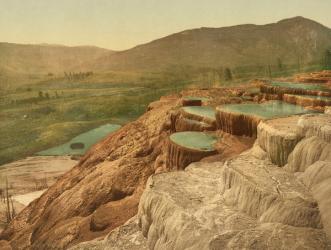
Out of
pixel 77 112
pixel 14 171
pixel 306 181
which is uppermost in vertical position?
pixel 306 181

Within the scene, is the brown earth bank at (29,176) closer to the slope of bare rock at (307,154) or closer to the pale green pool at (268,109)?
the pale green pool at (268,109)

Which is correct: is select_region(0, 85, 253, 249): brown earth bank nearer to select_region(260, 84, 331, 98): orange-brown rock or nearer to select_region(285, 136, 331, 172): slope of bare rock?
select_region(260, 84, 331, 98): orange-brown rock

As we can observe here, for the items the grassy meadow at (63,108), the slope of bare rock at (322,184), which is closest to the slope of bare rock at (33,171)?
the grassy meadow at (63,108)

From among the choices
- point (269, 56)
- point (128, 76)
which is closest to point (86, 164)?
point (128, 76)

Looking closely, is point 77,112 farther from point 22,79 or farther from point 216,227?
point 216,227

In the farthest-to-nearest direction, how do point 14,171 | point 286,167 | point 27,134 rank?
1. point 27,134
2. point 14,171
3. point 286,167

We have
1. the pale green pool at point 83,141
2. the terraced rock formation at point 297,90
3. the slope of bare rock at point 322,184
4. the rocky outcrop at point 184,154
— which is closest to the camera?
the slope of bare rock at point 322,184

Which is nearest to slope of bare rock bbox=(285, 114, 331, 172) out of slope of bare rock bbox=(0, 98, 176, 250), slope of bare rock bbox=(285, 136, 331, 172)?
slope of bare rock bbox=(285, 136, 331, 172)
